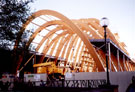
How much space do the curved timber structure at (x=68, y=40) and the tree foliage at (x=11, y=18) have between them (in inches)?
424

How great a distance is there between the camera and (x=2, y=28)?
44.3ft

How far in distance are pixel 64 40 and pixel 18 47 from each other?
25.8 m

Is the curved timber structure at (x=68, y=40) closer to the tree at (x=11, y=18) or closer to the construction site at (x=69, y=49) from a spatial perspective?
the construction site at (x=69, y=49)

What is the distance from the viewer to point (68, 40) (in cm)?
4247

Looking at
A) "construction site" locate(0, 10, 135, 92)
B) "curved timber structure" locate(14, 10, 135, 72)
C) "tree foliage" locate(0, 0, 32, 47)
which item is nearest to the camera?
"tree foliage" locate(0, 0, 32, 47)

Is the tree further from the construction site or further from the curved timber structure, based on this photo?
the curved timber structure

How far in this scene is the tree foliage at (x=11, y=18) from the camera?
44.9ft

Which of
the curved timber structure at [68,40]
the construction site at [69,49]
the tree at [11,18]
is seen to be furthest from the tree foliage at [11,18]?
the curved timber structure at [68,40]

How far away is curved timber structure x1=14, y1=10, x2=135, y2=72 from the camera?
90.6ft

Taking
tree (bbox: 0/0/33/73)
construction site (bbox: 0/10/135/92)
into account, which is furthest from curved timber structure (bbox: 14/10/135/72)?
tree (bbox: 0/0/33/73)

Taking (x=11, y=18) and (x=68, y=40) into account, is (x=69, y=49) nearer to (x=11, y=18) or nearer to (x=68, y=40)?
(x=68, y=40)

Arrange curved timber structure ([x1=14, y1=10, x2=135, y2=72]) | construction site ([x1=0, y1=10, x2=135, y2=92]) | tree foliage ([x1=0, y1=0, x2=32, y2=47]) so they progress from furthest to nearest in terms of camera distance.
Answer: curved timber structure ([x1=14, y1=10, x2=135, y2=72]) → construction site ([x1=0, y1=10, x2=135, y2=92]) → tree foliage ([x1=0, y1=0, x2=32, y2=47])

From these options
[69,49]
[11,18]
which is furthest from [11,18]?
[69,49]

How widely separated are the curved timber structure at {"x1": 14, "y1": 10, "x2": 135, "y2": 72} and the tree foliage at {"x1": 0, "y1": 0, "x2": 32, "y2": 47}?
10.8m
